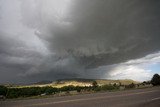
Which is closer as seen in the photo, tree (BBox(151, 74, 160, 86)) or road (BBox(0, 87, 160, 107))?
road (BBox(0, 87, 160, 107))

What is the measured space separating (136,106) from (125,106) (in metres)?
1.02

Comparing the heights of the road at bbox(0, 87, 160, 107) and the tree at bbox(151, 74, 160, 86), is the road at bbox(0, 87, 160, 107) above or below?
below

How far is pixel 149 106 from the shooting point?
2159 centimetres

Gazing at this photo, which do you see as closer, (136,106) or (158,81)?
(136,106)

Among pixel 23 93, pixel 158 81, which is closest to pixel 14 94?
pixel 23 93

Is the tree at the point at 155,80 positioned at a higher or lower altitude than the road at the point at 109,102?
higher

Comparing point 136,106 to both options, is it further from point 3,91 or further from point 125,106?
point 3,91

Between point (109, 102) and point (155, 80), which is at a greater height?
point (155, 80)

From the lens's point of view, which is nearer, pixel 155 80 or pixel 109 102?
pixel 109 102

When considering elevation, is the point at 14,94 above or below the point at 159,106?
above

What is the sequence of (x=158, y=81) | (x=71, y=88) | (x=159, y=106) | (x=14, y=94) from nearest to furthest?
(x=159, y=106)
(x=14, y=94)
(x=158, y=81)
(x=71, y=88)

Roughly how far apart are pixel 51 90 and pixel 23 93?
14465mm

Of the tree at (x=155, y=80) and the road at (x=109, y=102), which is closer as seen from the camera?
the road at (x=109, y=102)

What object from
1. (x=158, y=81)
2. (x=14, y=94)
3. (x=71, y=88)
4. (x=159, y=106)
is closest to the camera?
(x=159, y=106)
